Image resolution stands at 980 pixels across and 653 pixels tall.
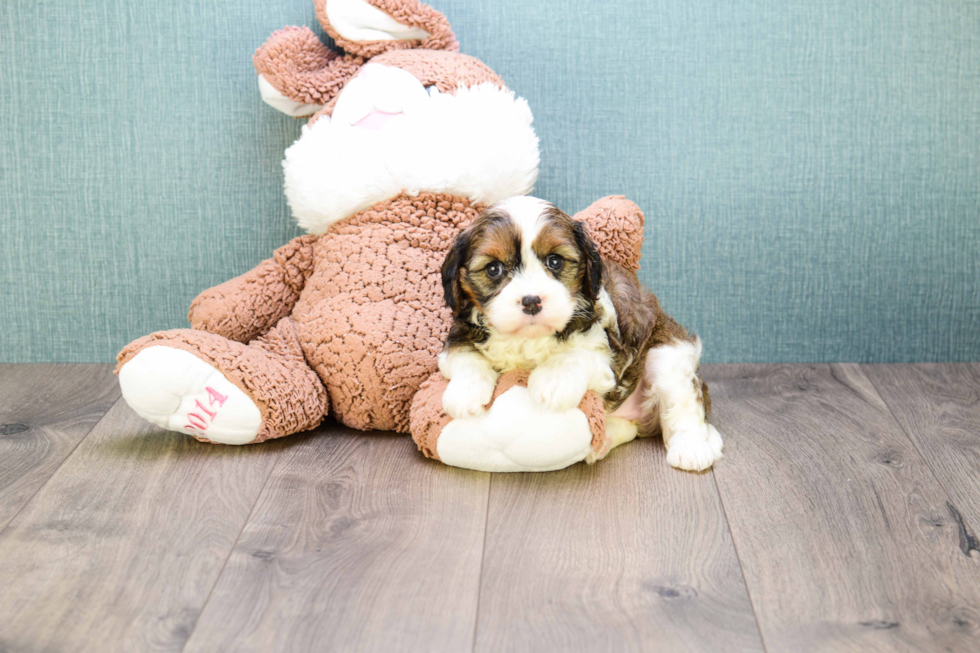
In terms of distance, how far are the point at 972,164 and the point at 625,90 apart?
3.33 ft

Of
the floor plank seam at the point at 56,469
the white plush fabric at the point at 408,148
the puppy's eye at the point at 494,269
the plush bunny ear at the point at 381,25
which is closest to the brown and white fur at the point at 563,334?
the puppy's eye at the point at 494,269

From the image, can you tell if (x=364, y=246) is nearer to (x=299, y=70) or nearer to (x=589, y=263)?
(x=299, y=70)

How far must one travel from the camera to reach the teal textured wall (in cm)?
247

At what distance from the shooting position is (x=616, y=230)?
2074 mm

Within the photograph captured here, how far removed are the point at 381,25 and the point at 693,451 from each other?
1.29 metres

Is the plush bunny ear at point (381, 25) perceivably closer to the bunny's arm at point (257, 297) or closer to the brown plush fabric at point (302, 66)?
the brown plush fabric at point (302, 66)

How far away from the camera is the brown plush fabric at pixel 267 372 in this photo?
1974 mm

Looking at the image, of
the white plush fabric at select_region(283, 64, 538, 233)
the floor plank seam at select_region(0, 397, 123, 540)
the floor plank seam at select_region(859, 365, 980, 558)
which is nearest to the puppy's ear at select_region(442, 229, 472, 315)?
the white plush fabric at select_region(283, 64, 538, 233)

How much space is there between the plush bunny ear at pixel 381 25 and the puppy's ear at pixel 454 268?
76cm

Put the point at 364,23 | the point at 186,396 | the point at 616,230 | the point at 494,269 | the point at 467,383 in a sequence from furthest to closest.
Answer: the point at 364,23
the point at 616,230
the point at 186,396
the point at 467,383
the point at 494,269

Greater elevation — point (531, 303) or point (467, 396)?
point (531, 303)

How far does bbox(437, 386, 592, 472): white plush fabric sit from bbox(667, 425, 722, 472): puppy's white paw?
0.22 meters

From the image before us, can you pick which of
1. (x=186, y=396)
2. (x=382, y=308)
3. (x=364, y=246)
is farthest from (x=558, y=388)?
(x=186, y=396)

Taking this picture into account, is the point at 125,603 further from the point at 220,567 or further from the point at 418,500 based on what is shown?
the point at 418,500
